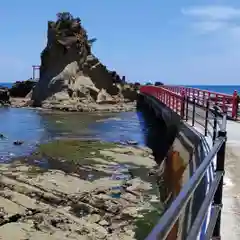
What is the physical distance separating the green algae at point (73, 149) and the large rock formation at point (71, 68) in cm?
3007

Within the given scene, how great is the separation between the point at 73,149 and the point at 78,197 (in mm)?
9056

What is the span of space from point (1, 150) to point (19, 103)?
39.7 meters

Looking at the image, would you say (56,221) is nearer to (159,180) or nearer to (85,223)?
(85,223)

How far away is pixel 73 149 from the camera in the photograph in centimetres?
1994

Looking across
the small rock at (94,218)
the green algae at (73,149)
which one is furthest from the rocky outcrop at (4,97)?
the small rock at (94,218)

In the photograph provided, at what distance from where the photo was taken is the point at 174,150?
13.3 meters

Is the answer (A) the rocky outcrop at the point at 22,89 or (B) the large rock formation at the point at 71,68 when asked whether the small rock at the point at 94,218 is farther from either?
(A) the rocky outcrop at the point at 22,89

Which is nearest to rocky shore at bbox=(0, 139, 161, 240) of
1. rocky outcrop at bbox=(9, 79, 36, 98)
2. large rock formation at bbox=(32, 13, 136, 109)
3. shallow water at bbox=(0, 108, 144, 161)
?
shallow water at bbox=(0, 108, 144, 161)

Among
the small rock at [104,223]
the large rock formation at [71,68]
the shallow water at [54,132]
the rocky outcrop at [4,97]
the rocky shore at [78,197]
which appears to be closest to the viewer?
the rocky shore at [78,197]

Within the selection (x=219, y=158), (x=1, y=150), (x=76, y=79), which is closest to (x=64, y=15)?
(x=76, y=79)

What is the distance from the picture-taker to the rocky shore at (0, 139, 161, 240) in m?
8.52

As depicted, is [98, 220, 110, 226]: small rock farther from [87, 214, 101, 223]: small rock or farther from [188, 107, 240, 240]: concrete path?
[188, 107, 240, 240]: concrete path

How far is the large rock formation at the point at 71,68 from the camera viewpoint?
5297 cm

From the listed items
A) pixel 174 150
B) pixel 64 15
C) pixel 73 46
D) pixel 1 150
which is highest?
pixel 64 15
